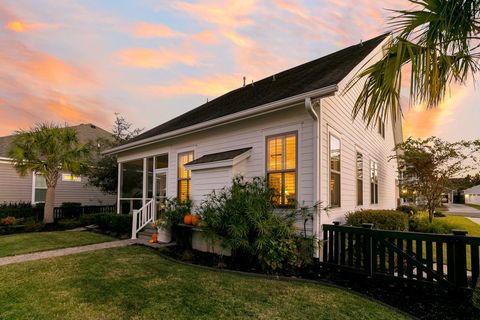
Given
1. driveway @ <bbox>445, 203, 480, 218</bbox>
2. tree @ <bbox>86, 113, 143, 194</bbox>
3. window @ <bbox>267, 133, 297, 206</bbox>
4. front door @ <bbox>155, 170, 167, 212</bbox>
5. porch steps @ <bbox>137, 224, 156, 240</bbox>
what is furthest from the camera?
driveway @ <bbox>445, 203, 480, 218</bbox>

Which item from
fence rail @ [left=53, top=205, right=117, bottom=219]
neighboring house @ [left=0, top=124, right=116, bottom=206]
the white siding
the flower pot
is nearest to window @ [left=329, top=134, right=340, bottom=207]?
the white siding

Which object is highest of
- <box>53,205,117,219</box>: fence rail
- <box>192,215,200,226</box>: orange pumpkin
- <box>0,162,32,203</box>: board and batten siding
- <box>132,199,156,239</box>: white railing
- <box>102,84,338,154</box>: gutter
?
<box>102,84,338,154</box>: gutter

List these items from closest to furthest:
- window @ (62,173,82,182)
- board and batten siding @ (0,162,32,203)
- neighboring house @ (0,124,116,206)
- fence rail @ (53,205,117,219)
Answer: fence rail @ (53,205,117,219)
board and batten siding @ (0,162,32,203)
neighboring house @ (0,124,116,206)
window @ (62,173,82,182)

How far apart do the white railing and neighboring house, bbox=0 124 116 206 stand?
7.99m

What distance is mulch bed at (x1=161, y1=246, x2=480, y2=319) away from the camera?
3730 mm

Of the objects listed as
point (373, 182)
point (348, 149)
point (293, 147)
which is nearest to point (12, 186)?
point (293, 147)

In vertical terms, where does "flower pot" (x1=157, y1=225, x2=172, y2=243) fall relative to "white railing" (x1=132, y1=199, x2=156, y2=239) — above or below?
below

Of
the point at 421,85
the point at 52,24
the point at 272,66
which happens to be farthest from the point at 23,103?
the point at 421,85

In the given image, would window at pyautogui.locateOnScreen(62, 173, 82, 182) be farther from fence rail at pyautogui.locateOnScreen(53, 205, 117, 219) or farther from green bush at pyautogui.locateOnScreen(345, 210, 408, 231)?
green bush at pyautogui.locateOnScreen(345, 210, 408, 231)

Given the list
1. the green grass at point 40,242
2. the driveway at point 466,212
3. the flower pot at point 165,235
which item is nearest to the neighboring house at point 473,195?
the driveway at point 466,212

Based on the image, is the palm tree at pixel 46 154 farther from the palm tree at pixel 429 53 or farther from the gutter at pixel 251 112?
the palm tree at pixel 429 53

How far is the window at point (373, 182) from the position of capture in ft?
34.2

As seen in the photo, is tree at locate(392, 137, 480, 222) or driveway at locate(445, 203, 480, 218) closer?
tree at locate(392, 137, 480, 222)

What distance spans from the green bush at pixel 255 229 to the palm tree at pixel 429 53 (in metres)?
2.90
